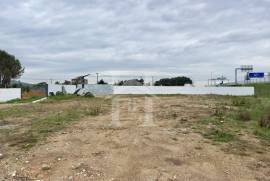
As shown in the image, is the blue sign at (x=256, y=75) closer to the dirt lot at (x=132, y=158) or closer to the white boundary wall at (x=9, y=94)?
the white boundary wall at (x=9, y=94)

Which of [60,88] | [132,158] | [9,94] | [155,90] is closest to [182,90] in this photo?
[155,90]

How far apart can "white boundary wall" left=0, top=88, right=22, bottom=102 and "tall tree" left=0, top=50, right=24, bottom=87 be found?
19.7m

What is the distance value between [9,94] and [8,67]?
24.0 metres

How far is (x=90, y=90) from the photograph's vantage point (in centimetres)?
4444

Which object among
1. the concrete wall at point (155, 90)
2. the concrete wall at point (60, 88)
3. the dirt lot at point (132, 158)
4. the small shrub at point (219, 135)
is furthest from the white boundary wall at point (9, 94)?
the small shrub at point (219, 135)

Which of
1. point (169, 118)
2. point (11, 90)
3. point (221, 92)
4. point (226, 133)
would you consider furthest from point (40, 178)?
point (221, 92)

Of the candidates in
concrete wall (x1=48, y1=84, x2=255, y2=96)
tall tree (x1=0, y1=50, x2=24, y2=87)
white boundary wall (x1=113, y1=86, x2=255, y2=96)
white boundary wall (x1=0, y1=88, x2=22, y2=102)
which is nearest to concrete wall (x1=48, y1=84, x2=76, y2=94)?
concrete wall (x1=48, y1=84, x2=255, y2=96)

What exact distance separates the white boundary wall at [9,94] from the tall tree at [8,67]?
19.7m

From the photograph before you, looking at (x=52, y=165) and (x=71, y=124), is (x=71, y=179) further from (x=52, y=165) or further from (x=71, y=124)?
(x=71, y=124)

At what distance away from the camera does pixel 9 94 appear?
39.0m

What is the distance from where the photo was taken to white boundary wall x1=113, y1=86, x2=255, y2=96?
4816 cm

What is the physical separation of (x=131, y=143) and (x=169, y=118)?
5.97 meters

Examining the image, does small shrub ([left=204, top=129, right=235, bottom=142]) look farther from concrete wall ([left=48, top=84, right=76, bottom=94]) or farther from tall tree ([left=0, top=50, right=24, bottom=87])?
tall tree ([left=0, top=50, right=24, bottom=87])

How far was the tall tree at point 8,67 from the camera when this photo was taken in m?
60.2
